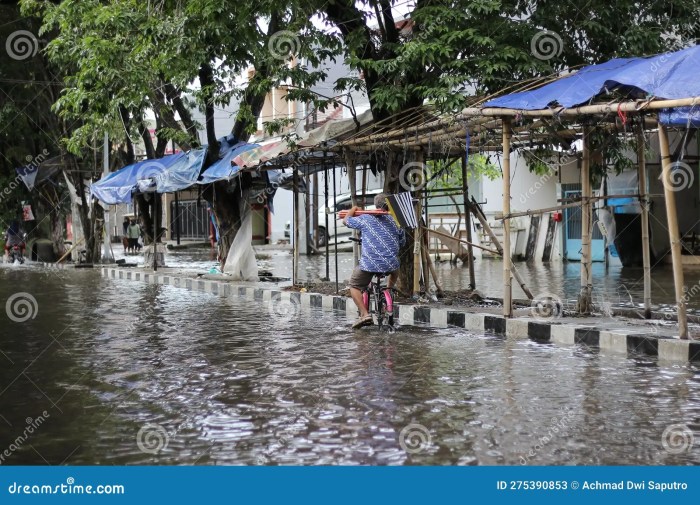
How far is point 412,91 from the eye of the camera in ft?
43.9

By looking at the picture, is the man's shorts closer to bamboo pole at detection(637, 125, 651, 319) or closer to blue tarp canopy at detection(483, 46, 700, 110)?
blue tarp canopy at detection(483, 46, 700, 110)

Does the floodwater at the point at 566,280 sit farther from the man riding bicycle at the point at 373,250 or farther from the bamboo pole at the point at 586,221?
the man riding bicycle at the point at 373,250

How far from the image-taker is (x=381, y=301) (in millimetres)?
11758

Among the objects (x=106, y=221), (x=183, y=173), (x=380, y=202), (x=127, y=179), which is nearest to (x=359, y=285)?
(x=380, y=202)

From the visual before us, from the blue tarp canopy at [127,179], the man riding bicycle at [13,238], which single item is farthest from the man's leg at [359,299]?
the man riding bicycle at [13,238]

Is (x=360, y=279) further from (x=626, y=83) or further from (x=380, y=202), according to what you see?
(x=626, y=83)

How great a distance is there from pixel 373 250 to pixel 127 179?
14.4m

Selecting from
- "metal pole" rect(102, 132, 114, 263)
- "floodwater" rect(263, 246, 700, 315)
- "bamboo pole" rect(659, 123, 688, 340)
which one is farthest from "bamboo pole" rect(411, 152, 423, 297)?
"metal pole" rect(102, 132, 114, 263)

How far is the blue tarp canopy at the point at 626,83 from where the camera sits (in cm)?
875

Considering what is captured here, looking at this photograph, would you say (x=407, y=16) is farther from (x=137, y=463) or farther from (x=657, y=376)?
Answer: (x=137, y=463)

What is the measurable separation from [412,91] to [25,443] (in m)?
8.76

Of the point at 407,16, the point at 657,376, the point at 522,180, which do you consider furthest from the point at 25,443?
the point at 522,180

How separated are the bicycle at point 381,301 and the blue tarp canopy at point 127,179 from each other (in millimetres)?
11924

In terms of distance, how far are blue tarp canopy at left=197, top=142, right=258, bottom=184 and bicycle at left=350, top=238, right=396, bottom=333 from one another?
23.5 feet
